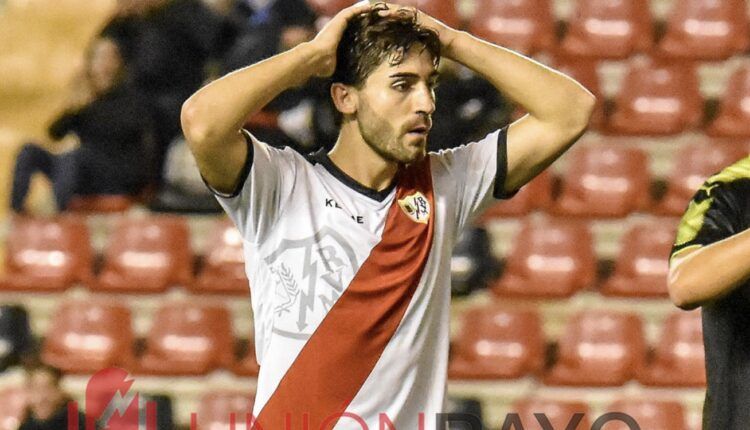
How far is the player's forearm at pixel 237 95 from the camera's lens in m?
2.47

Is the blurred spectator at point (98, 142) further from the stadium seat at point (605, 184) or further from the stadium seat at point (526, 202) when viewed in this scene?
the stadium seat at point (605, 184)

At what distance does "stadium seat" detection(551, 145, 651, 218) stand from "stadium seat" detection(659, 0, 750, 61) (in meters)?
0.62

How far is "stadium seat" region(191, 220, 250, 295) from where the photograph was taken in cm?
533

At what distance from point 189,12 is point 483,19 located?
1.36 meters

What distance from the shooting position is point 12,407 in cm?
505

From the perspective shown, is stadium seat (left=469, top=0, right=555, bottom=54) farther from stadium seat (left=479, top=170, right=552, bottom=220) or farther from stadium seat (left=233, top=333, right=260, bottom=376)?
stadium seat (left=233, top=333, right=260, bottom=376)

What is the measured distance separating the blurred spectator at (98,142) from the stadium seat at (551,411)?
1934mm

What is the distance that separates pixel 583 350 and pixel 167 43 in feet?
7.32

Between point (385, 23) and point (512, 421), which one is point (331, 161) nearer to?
point (385, 23)

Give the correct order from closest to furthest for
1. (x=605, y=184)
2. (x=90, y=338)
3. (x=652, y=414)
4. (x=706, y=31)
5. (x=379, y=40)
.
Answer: (x=379, y=40), (x=652, y=414), (x=90, y=338), (x=605, y=184), (x=706, y=31)

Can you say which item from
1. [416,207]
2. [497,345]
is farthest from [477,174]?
[497,345]

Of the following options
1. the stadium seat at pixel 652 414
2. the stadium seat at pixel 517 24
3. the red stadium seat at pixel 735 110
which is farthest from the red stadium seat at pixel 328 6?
the stadium seat at pixel 652 414

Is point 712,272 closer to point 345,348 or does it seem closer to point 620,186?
point 345,348

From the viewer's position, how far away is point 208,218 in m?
5.56
